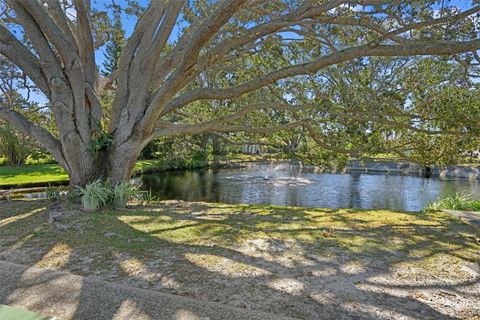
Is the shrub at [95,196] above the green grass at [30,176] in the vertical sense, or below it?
above

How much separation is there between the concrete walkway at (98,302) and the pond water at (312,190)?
11.9m

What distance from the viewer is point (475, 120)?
242 inches

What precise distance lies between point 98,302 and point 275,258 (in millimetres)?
1913

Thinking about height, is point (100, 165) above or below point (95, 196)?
above

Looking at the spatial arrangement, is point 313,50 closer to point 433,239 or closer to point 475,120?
point 475,120

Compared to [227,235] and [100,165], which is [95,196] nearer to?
[100,165]

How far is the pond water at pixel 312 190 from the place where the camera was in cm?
1488

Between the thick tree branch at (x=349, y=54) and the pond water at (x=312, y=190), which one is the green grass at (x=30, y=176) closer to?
the pond water at (x=312, y=190)

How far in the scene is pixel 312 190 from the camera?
17812 mm

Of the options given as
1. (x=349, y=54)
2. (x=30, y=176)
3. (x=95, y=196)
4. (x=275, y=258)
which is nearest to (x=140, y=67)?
(x=95, y=196)

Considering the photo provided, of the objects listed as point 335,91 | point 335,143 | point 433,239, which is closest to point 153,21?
point 335,91

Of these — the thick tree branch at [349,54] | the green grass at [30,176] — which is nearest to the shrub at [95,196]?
the thick tree branch at [349,54]

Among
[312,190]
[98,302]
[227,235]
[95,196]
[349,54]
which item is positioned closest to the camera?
[98,302]

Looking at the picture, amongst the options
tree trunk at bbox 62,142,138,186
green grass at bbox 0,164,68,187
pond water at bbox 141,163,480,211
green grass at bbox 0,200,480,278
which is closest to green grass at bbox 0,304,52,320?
green grass at bbox 0,200,480,278
